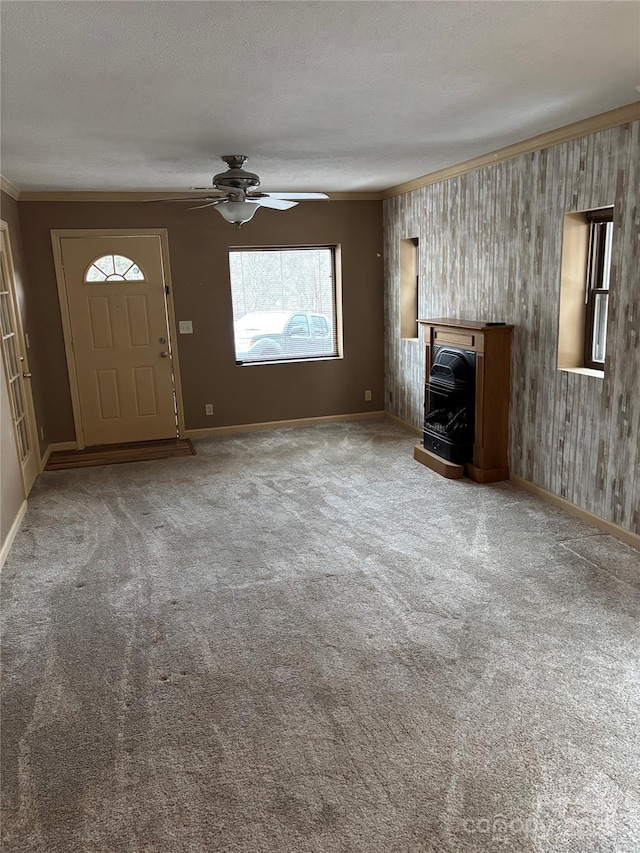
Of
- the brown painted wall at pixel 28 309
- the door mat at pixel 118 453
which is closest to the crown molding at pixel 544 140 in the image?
the door mat at pixel 118 453

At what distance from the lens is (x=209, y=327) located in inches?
249

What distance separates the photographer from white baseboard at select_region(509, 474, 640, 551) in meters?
3.61

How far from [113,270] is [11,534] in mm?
2974

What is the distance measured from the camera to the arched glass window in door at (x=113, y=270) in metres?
5.91

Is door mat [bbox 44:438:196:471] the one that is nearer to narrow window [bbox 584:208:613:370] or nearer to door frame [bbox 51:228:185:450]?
door frame [bbox 51:228:185:450]

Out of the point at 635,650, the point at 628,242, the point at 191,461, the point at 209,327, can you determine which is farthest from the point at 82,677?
the point at 209,327

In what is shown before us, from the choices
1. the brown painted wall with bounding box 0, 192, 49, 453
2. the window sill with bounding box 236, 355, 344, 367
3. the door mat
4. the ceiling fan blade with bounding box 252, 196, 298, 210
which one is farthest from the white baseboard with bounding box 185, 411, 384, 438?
the ceiling fan blade with bounding box 252, 196, 298, 210

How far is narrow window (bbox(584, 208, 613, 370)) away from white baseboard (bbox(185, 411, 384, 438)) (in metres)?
3.16

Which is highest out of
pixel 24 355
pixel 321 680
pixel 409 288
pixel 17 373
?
pixel 409 288

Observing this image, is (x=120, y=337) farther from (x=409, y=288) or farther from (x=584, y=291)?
(x=584, y=291)

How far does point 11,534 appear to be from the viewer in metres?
3.95

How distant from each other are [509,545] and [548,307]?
1.61 m

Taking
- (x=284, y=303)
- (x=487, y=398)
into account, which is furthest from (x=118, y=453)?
(x=487, y=398)

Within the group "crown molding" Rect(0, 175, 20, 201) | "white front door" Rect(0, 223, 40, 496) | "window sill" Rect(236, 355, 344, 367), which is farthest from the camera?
"window sill" Rect(236, 355, 344, 367)
